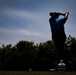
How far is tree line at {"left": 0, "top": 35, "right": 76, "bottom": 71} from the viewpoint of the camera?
91250 mm

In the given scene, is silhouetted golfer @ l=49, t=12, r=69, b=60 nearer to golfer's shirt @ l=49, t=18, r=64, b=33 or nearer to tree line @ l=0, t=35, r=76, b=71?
golfer's shirt @ l=49, t=18, r=64, b=33

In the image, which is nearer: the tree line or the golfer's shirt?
the golfer's shirt

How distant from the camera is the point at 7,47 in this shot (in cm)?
11450

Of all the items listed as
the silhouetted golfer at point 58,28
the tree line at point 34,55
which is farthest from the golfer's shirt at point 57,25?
the tree line at point 34,55

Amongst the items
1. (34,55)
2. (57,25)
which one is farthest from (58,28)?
(34,55)

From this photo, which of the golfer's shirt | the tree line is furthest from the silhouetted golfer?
the tree line

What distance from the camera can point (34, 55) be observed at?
97.7 metres

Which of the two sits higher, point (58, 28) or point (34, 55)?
point (34, 55)

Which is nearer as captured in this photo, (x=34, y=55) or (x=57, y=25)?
(x=57, y=25)

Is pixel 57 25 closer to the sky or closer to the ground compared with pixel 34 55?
closer to the ground

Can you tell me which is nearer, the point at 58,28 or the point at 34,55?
the point at 58,28

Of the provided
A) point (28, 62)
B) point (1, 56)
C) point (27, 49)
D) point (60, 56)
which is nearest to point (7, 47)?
point (1, 56)

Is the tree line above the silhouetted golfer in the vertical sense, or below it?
above

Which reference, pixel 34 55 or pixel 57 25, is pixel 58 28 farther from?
pixel 34 55
